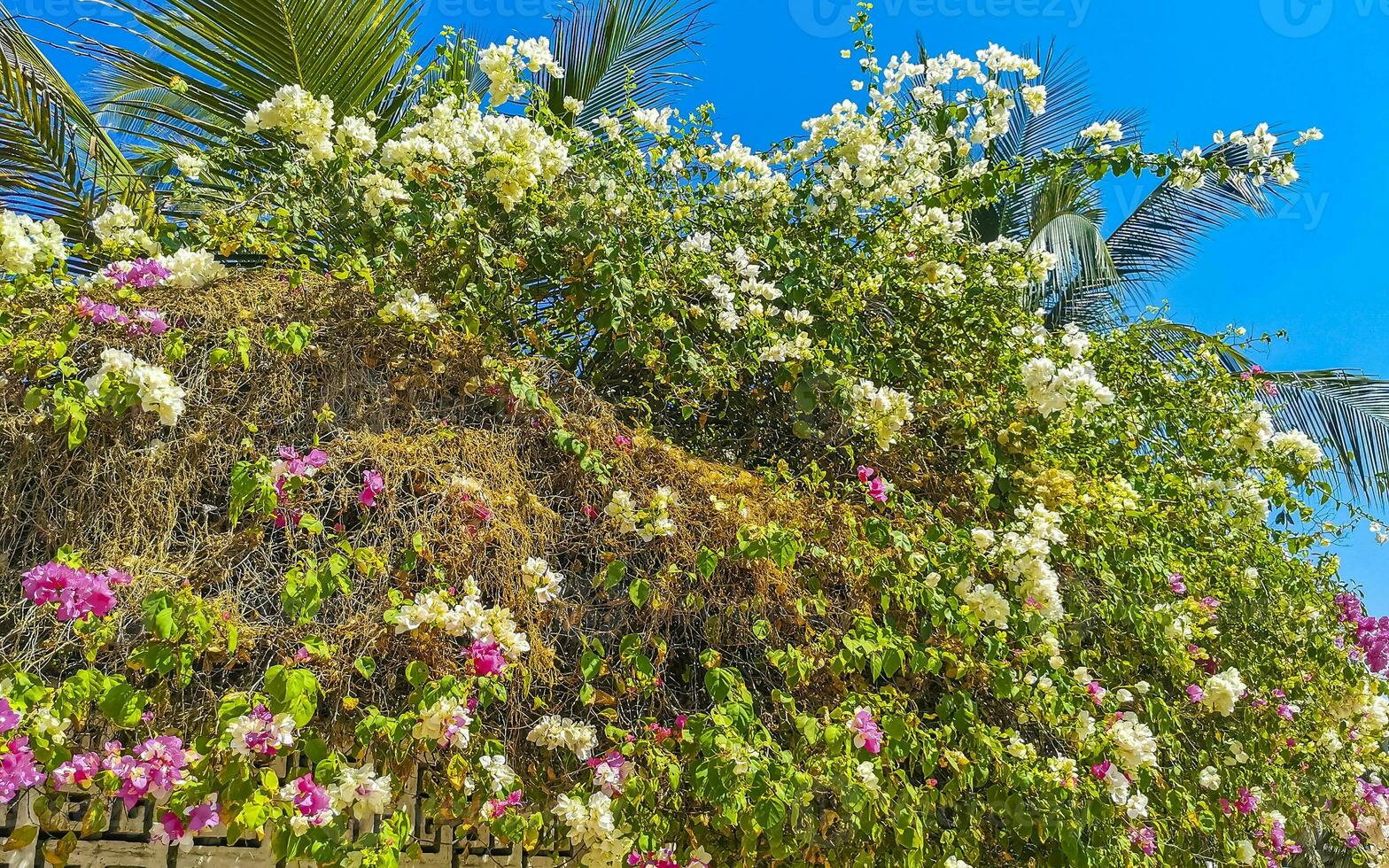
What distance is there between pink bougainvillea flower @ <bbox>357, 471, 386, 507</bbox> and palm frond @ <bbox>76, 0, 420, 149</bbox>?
7.36 ft

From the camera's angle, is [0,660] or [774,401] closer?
[0,660]

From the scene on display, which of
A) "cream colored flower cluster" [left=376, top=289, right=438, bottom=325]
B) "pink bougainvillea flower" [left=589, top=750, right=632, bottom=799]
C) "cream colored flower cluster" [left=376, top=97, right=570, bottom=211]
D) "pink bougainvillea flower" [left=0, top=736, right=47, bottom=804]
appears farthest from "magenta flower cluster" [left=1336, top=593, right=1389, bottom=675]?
"pink bougainvillea flower" [left=0, top=736, right=47, bottom=804]

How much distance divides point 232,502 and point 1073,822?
2268mm

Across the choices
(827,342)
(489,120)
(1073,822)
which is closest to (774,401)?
(827,342)

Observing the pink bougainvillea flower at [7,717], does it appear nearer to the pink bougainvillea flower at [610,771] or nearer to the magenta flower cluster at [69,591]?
the magenta flower cluster at [69,591]

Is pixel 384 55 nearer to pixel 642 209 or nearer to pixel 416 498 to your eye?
pixel 642 209

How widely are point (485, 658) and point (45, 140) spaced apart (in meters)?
3.17

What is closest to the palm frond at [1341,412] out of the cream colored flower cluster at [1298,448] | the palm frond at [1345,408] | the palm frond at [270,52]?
the palm frond at [1345,408]

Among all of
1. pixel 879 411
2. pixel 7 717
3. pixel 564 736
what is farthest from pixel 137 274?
pixel 879 411

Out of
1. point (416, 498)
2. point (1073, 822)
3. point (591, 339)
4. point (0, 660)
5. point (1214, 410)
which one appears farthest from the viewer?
point (1214, 410)

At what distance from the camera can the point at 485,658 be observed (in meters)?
2.24

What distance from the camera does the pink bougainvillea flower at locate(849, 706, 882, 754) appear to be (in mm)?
2479

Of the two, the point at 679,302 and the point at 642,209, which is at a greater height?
the point at 642,209

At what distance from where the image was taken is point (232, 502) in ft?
7.30
